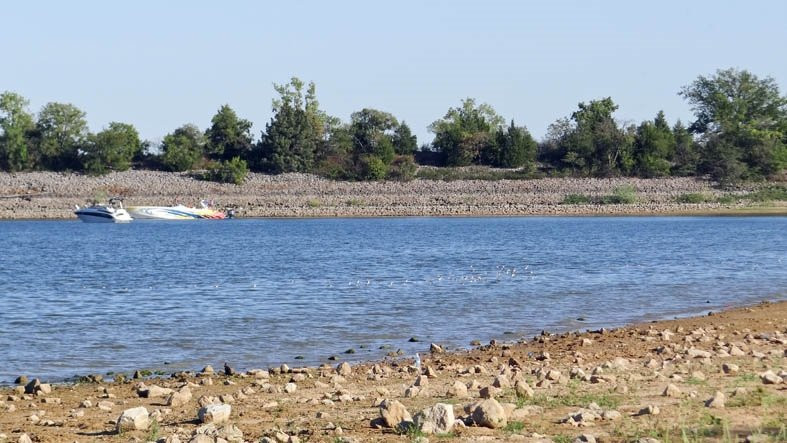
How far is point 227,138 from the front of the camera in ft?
331

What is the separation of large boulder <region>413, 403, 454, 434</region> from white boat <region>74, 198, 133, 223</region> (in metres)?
78.1

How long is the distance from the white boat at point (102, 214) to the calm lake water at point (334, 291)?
24988mm

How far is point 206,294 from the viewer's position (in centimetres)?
2891

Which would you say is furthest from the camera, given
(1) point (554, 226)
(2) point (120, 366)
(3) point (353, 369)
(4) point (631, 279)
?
(1) point (554, 226)

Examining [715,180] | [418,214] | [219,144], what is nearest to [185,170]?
[219,144]

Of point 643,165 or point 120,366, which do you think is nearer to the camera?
point 120,366

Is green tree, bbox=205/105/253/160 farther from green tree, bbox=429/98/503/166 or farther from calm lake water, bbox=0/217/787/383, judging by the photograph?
calm lake water, bbox=0/217/787/383

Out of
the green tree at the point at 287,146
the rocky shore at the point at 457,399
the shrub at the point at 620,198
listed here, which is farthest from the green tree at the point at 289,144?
the rocky shore at the point at 457,399

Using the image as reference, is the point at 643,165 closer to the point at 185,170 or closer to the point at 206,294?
the point at 185,170

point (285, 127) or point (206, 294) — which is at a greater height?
point (285, 127)

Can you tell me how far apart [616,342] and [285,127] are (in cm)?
8137

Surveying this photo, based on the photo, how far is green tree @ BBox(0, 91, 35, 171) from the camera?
321ft

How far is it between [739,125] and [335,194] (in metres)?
39.1

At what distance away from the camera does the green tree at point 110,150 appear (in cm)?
9706
